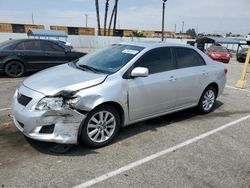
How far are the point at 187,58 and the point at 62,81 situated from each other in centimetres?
276

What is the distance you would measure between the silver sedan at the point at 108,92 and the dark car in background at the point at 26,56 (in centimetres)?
524

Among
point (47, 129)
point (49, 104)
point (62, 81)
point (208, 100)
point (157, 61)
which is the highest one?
point (157, 61)

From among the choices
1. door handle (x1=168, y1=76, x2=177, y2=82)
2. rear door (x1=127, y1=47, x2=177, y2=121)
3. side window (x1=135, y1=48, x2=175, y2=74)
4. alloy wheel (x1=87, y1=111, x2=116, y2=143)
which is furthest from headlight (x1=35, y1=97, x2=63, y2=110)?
door handle (x1=168, y1=76, x2=177, y2=82)

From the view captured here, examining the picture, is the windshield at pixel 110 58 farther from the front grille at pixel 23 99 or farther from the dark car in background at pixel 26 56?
the dark car in background at pixel 26 56

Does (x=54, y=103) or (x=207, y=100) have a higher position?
(x=54, y=103)

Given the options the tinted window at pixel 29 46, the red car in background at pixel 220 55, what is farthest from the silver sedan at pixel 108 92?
the red car in background at pixel 220 55

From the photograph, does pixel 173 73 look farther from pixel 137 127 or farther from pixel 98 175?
pixel 98 175

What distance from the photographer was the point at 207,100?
20.4 ft

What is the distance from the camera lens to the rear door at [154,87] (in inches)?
179

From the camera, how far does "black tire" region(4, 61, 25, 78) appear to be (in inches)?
376

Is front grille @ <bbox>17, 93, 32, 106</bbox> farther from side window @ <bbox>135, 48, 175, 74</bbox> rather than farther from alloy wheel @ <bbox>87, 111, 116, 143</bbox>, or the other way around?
side window @ <bbox>135, 48, 175, 74</bbox>

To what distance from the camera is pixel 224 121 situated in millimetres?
5871

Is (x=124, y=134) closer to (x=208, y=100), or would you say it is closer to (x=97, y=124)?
(x=97, y=124)

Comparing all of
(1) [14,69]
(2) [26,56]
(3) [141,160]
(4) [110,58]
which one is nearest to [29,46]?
(2) [26,56]
